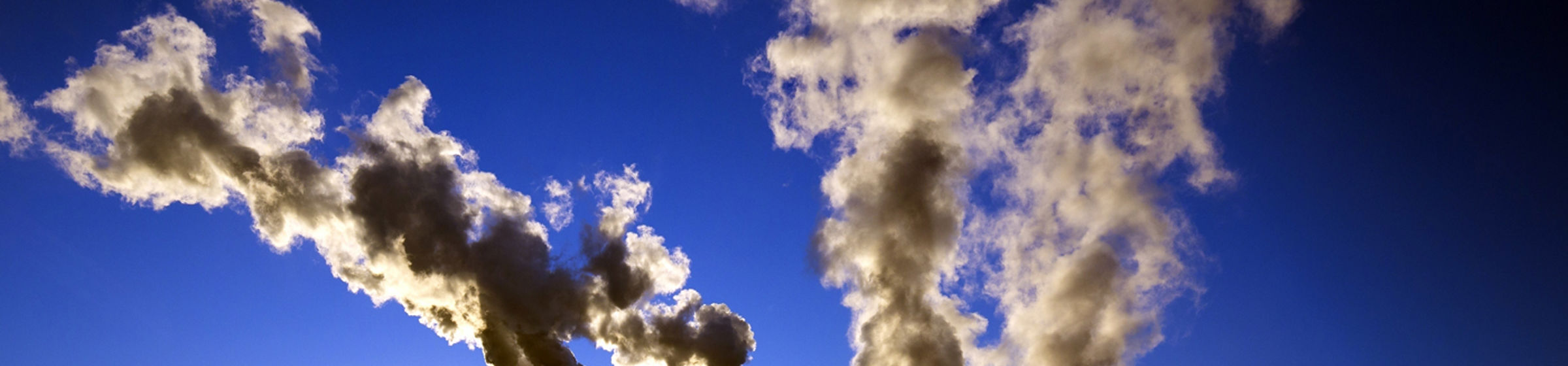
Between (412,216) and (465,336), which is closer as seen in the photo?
(412,216)

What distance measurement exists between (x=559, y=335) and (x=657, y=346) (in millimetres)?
5832

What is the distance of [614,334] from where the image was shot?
3866cm

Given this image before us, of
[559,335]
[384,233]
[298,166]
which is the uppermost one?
[298,166]

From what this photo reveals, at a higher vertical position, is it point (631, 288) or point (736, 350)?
point (631, 288)

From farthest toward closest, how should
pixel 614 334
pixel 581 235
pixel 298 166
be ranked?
pixel 614 334 → pixel 581 235 → pixel 298 166

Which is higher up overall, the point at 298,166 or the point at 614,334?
the point at 298,166

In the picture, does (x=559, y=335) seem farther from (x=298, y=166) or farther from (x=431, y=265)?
(x=298, y=166)

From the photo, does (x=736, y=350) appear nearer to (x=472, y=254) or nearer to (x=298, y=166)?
(x=472, y=254)

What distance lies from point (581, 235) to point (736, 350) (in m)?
11.7

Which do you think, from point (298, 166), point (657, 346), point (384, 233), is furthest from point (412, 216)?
point (657, 346)

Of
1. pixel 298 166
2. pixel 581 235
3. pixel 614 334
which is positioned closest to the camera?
pixel 298 166

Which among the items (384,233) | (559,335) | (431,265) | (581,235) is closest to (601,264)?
(581,235)

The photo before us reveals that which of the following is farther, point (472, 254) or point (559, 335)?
point (559, 335)

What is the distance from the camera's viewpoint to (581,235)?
35938mm
